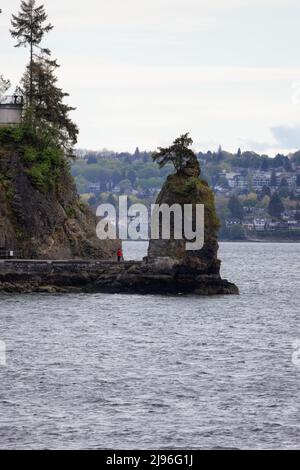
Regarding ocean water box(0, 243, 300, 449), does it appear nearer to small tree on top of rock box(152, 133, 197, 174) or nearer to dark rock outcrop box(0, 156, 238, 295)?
dark rock outcrop box(0, 156, 238, 295)

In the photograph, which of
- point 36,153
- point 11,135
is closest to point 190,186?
point 36,153

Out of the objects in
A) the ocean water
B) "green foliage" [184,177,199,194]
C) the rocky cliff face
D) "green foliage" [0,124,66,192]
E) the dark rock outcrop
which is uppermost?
"green foliage" [0,124,66,192]

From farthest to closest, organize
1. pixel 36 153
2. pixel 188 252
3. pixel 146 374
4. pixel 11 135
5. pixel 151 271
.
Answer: pixel 11 135 < pixel 36 153 < pixel 151 271 < pixel 188 252 < pixel 146 374

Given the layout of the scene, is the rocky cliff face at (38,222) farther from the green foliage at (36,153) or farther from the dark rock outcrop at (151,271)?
the dark rock outcrop at (151,271)

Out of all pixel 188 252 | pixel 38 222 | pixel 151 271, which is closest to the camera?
pixel 188 252

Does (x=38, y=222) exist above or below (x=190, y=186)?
below

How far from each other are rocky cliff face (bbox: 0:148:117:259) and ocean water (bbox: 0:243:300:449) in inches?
327

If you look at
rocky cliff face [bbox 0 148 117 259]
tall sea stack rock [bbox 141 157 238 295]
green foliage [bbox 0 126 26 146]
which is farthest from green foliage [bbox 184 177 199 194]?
green foliage [bbox 0 126 26 146]

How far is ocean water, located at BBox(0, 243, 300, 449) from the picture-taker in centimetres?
4725

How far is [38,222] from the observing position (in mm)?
103188

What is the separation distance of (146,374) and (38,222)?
44.4 meters

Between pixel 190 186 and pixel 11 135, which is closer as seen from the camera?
pixel 190 186

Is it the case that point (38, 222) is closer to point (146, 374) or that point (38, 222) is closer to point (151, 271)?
point (151, 271)
